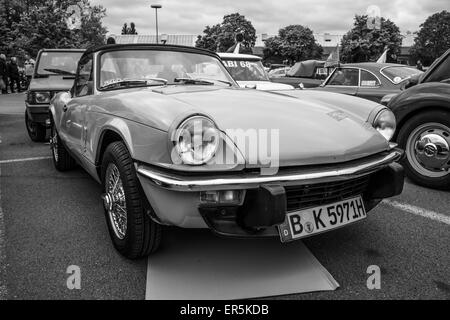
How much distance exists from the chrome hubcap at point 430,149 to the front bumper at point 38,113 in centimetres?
521

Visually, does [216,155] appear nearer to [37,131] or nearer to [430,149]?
[430,149]

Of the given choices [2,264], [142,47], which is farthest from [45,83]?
[2,264]

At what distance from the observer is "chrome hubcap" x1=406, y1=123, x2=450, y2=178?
3.78 meters

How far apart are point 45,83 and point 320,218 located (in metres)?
5.89

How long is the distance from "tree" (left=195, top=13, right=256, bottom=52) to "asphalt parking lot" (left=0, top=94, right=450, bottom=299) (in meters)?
50.0

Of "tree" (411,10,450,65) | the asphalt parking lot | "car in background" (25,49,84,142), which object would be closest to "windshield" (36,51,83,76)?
"car in background" (25,49,84,142)

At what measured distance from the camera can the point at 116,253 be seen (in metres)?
2.52

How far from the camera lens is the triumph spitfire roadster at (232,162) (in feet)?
6.35

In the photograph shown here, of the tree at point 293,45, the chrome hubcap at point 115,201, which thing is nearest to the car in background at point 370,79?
the chrome hubcap at point 115,201

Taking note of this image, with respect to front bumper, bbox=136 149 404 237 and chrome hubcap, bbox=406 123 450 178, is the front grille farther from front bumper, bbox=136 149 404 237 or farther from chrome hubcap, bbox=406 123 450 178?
chrome hubcap, bbox=406 123 450 178

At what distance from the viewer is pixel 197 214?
1973 mm
